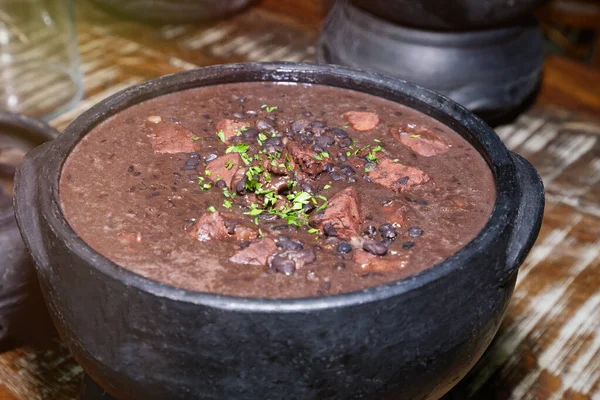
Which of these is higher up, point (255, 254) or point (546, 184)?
point (255, 254)

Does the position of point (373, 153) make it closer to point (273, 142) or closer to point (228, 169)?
point (273, 142)

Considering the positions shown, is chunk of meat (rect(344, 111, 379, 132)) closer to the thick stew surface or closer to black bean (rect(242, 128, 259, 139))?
the thick stew surface

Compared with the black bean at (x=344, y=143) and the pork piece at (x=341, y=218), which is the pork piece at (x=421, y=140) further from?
the pork piece at (x=341, y=218)

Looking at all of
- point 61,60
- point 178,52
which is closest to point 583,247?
point 178,52

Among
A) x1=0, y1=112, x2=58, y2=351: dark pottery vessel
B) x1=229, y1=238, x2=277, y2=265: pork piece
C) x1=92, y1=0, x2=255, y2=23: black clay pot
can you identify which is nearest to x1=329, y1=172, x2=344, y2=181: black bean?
x1=229, y1=238, x2=277, y2=265: pork piece

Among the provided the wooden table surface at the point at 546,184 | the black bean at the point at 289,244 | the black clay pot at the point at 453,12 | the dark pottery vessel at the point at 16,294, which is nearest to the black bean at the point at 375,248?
the black bean at the point at 289,244

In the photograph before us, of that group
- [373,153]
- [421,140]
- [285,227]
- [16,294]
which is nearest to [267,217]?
[285,227]

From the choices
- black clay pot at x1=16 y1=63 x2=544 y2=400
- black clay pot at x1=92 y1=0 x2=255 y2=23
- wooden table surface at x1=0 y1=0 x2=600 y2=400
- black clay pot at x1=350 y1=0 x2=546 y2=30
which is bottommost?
wooden table surface at x1=0 y1=0 x2=600 y2=400
